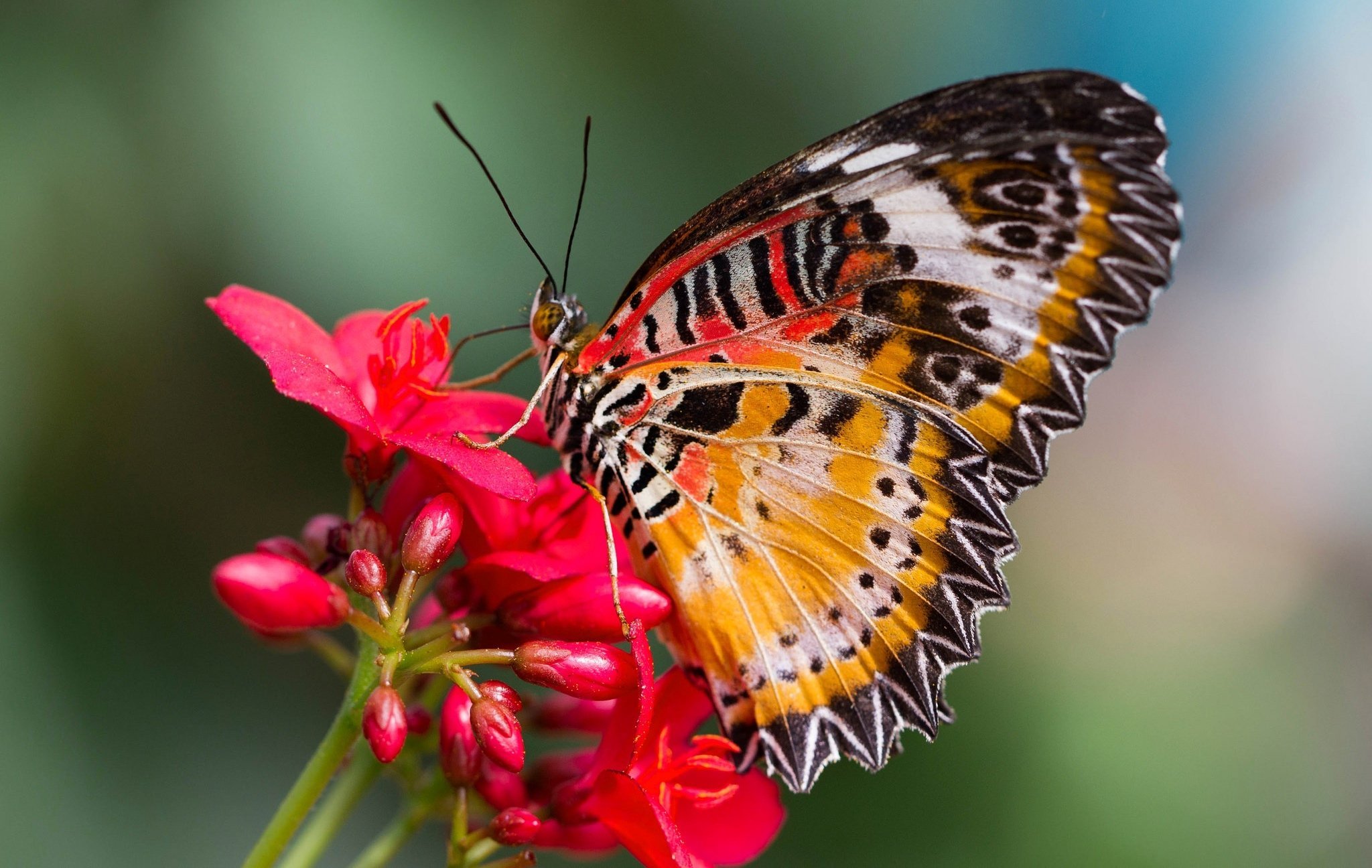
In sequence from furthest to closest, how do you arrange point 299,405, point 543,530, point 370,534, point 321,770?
point 299,405, point 543,530, point 370,534, point 321,770

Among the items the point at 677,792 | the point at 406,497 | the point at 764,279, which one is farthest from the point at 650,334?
the point at 677,792

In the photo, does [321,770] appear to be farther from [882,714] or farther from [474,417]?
[882,714]

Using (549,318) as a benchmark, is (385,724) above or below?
below

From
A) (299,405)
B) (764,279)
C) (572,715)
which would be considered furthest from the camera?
(299,405)

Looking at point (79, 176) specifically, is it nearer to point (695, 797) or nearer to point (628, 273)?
point (628, 273)

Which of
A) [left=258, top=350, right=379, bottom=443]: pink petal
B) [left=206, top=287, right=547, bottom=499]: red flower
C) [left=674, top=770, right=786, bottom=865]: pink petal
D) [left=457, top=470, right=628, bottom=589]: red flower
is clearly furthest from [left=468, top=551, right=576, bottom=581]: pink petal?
[left=674, top=770, right=786, bottom=865]: pink petal

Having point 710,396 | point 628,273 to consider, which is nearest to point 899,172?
point 710,396
